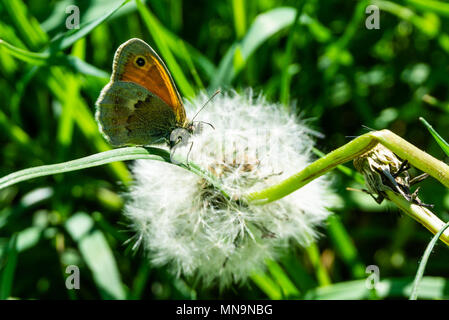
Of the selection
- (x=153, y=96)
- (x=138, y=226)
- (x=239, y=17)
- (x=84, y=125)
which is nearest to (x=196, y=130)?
(x=153, y=96)

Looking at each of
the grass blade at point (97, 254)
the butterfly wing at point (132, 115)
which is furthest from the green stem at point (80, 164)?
the grass blade at point (97, 254)

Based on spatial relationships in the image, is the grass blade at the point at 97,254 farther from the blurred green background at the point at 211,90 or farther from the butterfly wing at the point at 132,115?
the butterfly wing at the point at 132,115

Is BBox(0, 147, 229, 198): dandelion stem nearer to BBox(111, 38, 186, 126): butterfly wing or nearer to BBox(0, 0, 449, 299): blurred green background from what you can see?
BBox(111, 38, 186, 126): butterfly wing

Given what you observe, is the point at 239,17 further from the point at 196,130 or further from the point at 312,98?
the point at 196,130

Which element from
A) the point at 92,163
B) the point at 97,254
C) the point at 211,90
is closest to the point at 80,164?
the point at 92,163

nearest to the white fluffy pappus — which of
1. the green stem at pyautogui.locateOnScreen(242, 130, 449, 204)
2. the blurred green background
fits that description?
the blurred green background

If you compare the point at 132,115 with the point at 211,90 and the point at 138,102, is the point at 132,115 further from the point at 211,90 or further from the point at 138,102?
the point at 211,90

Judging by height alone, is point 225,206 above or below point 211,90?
below
